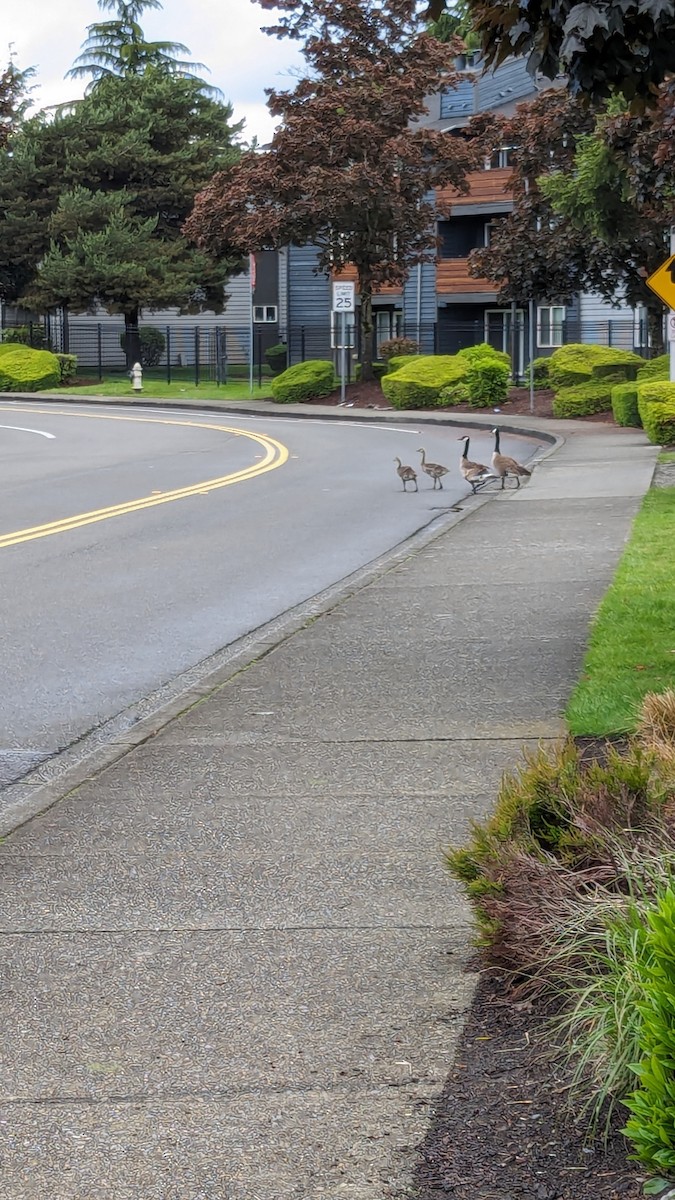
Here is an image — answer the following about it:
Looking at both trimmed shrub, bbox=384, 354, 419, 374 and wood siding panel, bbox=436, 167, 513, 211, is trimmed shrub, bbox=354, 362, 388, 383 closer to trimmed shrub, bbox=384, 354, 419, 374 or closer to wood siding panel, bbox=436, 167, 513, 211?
trimmed shrub, bbox=384, 354, 419, 374

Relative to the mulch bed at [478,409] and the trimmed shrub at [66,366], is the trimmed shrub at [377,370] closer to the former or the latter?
the mulch bed at [478,409]

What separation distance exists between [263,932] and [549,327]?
5138cm

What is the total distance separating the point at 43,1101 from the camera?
146 inches

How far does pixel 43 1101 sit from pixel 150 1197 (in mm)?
582

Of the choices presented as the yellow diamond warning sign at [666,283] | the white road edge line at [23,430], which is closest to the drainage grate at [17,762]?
the yellow diamond warning sign at [666,283]

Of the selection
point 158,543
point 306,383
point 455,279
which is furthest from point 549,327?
point 158,543

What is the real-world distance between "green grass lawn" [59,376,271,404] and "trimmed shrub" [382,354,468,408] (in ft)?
22.9

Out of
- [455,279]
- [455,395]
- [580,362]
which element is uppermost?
[455,279]

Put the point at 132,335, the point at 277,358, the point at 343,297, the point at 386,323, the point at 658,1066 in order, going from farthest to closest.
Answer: the point at 277,358
the point at 132,335
the point at 386,323
the point at 343,297
the point at 658,1066

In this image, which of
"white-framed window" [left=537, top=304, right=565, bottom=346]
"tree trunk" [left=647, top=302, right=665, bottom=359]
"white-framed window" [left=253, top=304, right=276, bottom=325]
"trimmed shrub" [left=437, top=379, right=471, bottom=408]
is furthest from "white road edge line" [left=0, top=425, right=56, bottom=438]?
"white-framed window" [left=253, top=304, right=276, bottom=325]

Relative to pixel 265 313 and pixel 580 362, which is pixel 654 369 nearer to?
pixel 580 362

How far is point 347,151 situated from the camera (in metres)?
41.4

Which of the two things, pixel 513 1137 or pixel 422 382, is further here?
pixel 422 382

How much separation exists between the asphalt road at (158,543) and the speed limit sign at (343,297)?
30.2ft
